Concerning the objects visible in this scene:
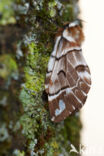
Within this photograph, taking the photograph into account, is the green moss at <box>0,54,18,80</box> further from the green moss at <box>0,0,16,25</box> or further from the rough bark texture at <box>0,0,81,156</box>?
the green moss at <box>0,0,16,25</box>

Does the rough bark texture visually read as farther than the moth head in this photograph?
No

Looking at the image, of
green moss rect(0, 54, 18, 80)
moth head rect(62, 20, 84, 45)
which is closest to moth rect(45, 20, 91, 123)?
moth head rect(62, 20, 84, 45)

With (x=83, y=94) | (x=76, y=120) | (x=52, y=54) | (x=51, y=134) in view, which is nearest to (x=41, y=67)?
(x=52, y=54)

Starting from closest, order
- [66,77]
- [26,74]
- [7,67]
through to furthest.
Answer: [7,67]
[26,74]
[66,77]

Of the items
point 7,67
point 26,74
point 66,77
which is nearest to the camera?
point 7,67

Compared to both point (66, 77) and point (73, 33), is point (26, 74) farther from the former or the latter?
point (73, 33)

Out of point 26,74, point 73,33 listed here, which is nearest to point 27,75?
point 26,74

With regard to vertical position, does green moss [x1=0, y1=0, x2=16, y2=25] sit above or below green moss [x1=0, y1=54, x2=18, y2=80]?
above

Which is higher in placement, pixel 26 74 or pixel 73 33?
pixel 73 33
